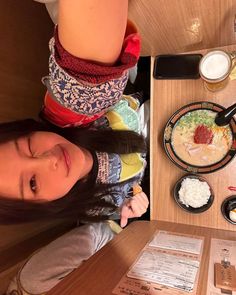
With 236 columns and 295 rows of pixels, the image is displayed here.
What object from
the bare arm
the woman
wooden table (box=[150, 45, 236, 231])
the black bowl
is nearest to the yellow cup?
wooden table (box=[150, 45, 236, 231])

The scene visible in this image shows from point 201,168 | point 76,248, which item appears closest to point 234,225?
point 201,168

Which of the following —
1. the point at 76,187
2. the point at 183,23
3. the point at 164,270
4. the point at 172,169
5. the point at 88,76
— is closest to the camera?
the point at 88,76

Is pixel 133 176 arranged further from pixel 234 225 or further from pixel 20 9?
pixel 20 9

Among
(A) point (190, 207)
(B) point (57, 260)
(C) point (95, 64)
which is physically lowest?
(B) point (57, 260)

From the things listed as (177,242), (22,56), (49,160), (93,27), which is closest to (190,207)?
(177,242)

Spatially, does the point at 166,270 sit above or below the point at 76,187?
below

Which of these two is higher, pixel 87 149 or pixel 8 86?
pixel 8 86

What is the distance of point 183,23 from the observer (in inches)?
39.7

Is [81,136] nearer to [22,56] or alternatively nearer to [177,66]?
[177,66]

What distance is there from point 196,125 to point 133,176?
0.36 m

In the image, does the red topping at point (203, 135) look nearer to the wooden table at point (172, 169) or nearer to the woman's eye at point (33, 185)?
the wooden table at point (172, 169)

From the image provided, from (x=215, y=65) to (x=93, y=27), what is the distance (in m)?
0.81

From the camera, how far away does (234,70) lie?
120cm

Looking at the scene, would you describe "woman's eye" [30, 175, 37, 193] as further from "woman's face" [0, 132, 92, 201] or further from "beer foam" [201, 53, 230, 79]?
"beer foam" [201, 53, 230, 79]
